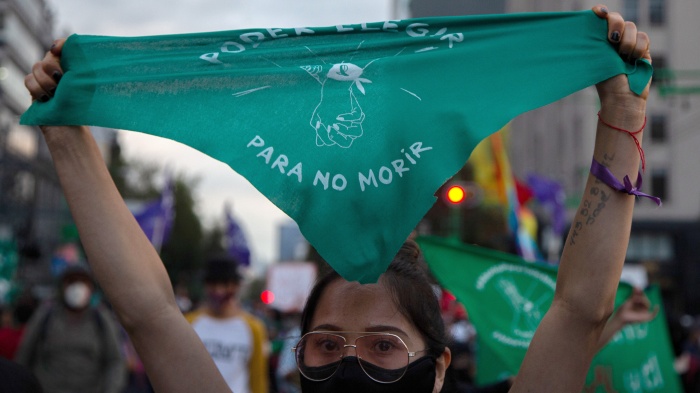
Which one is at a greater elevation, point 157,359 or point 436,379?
point 157,359

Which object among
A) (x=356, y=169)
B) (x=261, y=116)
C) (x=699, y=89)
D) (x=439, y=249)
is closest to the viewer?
(x=356, y=169)

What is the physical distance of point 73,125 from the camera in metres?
2.76

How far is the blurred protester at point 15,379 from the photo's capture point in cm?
277

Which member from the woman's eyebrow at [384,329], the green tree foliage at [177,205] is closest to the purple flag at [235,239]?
the woman's eyebrow at [384,329]

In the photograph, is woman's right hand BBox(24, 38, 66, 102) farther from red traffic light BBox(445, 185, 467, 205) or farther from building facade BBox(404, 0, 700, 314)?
building facade BBox(404, 0, 700, 314)

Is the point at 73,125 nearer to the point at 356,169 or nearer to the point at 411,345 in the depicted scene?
the point at 356,169

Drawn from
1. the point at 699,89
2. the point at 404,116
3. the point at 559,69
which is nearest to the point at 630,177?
the point at 559,69

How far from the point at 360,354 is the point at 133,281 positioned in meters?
0.67

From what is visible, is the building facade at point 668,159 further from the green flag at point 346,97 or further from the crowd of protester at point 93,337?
the green flag at point 346,97

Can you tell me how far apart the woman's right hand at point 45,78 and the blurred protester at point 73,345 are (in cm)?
447

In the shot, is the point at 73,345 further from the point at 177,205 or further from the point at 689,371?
the point at 177,205

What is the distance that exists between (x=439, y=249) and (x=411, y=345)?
3289 mm

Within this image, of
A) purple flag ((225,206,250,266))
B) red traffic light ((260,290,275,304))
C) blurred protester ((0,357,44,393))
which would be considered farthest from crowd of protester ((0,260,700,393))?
red traffic light ((260,290,275,304))

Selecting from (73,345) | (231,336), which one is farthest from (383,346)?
(73,345)
